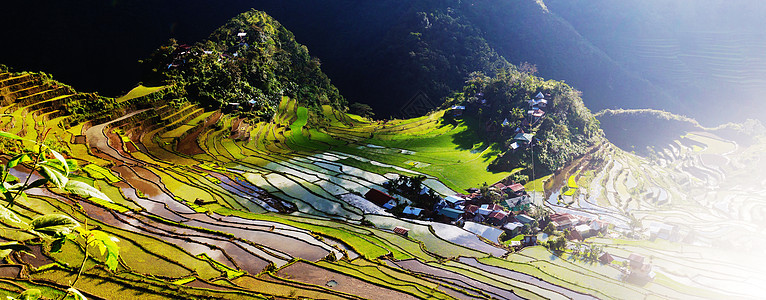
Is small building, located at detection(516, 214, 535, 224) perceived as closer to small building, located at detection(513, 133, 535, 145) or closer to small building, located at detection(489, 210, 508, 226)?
small building, located at detection(489, 210, 508, 226)

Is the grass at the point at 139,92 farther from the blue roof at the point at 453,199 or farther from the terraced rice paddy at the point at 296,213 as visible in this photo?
the blue roof at the point at 453,199

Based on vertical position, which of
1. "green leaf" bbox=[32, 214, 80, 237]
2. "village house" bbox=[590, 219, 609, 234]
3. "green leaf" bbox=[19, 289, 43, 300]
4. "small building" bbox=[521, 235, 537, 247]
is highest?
"green leaf" bbox=[32, 214, 80, 237]

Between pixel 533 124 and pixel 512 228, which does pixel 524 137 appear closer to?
pixel 533 124

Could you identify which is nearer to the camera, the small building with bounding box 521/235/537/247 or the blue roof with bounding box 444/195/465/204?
the small building with bounding box 521/235/537/247

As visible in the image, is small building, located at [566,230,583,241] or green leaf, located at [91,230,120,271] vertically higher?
green leaf, located at [91,230,120,271]

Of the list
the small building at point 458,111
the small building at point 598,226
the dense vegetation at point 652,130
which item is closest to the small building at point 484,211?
the small building at point 598,226

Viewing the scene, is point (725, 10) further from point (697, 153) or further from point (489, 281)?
point (489, 281)

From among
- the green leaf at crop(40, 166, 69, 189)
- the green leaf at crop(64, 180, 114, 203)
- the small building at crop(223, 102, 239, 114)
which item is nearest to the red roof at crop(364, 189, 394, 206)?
the small building at crop(223, 102, 239, 114)
